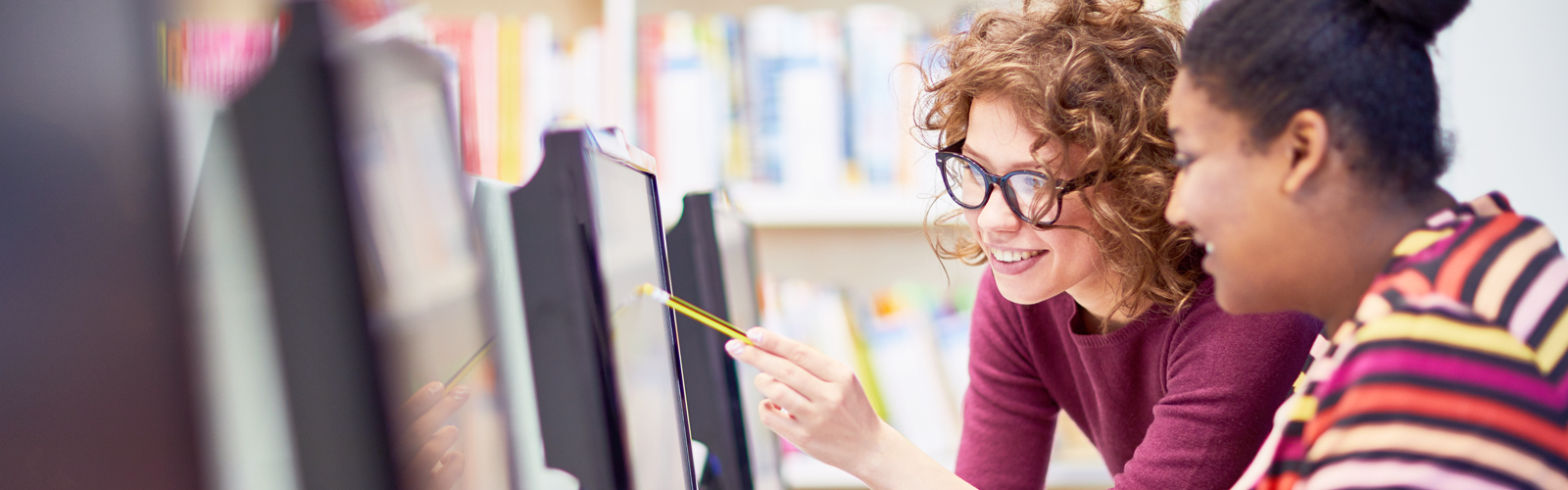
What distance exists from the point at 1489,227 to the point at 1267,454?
5.6 inches

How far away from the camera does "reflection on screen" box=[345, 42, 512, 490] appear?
0.79 feet

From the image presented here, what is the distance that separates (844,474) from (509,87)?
0.74 m

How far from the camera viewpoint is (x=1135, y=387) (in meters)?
0.89

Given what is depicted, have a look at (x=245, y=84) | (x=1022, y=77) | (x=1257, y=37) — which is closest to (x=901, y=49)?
(x=1022, y=77)

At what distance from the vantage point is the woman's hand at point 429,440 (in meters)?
0.25

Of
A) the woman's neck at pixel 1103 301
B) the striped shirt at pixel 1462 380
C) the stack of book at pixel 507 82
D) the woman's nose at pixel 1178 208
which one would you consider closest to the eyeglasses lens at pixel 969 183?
the woman's neck at pixel 1103 301

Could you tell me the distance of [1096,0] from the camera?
0.81 metres

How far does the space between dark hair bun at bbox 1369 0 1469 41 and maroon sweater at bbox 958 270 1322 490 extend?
1.09 ft

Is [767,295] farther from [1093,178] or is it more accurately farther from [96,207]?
[96,207]

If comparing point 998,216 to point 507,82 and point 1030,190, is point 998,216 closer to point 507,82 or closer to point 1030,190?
point 1030,190

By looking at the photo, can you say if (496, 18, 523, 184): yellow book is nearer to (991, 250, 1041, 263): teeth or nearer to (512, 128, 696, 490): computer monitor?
(991, 250, 1041, 263): teeth

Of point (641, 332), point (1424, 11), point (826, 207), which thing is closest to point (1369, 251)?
point (1424, 11)

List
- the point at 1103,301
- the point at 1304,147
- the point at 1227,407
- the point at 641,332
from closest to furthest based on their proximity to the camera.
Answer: the point at 1304,147 < the point at 641,332 < the point at 1227,407 < the point at 1103,301

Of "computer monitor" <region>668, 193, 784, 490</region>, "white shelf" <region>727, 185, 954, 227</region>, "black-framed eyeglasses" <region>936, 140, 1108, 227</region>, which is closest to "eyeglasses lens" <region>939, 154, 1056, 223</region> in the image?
"black-framed eyeglasses" <region>936, 140, 1108, 227</region>
